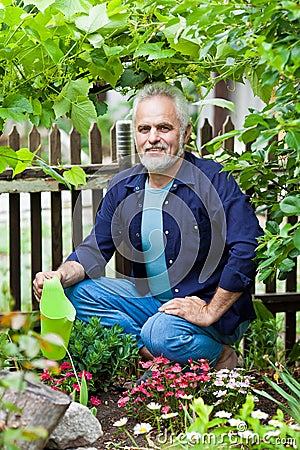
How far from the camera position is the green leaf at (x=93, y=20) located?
9.15 feet

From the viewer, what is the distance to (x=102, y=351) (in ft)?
10.8

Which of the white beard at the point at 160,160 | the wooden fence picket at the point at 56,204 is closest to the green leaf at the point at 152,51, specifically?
the white beard at the point at 160,160

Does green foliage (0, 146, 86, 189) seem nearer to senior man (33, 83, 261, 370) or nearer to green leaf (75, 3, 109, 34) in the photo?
senior man (33, 83, 261, 370)

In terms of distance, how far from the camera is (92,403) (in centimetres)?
310

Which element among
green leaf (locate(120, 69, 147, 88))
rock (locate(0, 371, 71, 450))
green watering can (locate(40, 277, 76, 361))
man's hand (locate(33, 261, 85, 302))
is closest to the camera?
rock (locate(0, 371, 71, 450))

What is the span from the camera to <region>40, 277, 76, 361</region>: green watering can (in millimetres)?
2945

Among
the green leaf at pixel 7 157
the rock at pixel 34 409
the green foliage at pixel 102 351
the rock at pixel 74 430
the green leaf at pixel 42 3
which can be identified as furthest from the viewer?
the green foliage at pixel 102 351

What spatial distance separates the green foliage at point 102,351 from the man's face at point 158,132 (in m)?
0.78

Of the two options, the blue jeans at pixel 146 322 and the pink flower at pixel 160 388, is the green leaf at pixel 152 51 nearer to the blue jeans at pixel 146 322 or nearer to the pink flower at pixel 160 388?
the blue jeans at pixel 146 322

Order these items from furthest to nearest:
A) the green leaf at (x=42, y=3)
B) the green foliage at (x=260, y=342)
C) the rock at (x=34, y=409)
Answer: the green foliage at (x=260, y=342)
the green leaf at (x=42, y=3)
the rock at (x=34, y=409)

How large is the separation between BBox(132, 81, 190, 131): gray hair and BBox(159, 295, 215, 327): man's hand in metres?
0.80

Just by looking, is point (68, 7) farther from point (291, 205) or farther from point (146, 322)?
point (146, 322)

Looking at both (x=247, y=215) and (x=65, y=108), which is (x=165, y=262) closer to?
(x=247, y=215)

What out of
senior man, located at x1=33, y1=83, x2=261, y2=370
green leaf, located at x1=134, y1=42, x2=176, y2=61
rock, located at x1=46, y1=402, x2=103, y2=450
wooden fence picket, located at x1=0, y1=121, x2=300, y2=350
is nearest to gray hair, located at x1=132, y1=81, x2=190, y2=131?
senior man, located at x1=33, y1=83, x2=261, y2=370
